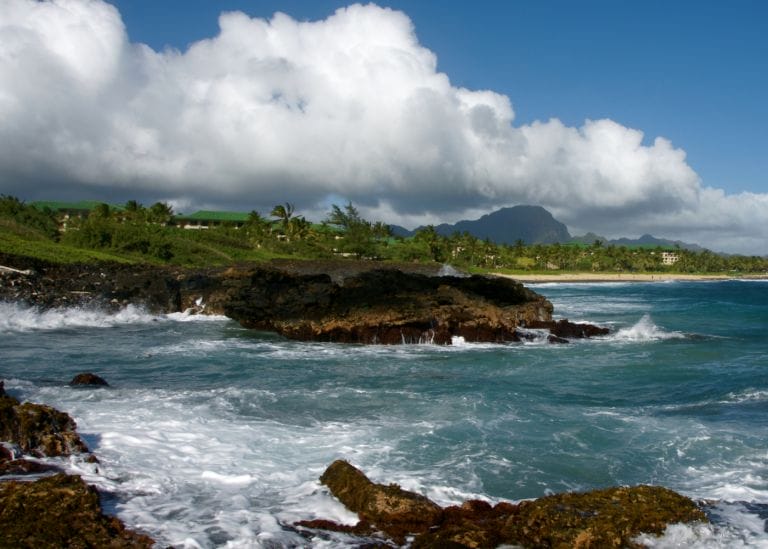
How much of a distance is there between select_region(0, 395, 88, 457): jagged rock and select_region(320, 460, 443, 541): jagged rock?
3498 mm

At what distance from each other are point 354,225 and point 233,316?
61.5 metres

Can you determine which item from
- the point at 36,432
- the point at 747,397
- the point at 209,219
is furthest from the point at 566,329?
the point at 209,219

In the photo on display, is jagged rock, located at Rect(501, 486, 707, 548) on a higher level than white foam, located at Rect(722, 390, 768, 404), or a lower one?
higher

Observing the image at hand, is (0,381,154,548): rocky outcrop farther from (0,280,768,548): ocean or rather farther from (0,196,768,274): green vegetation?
(0,196,768,274): green vegetation

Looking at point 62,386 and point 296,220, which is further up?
Result: point 296,220

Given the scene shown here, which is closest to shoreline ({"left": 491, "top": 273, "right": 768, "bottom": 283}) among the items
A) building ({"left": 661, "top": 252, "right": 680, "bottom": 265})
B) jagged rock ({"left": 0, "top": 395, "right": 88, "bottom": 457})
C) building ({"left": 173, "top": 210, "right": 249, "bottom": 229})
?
building ({"left": 661, "top": 252, "right": 680, "bottom": 265})

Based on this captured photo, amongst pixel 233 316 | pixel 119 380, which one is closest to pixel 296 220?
pixel 233 316

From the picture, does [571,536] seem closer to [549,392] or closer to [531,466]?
[531,466]

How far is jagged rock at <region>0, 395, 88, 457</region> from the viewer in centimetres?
778

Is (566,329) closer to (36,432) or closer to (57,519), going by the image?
(36,432)

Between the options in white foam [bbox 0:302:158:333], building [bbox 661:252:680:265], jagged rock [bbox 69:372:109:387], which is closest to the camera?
jagged rock [bbox 69:372:109:387]

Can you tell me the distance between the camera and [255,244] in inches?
3135

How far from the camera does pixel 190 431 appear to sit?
10055 mm

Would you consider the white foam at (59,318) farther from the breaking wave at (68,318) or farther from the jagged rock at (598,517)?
the jagged rock at (598,517)
